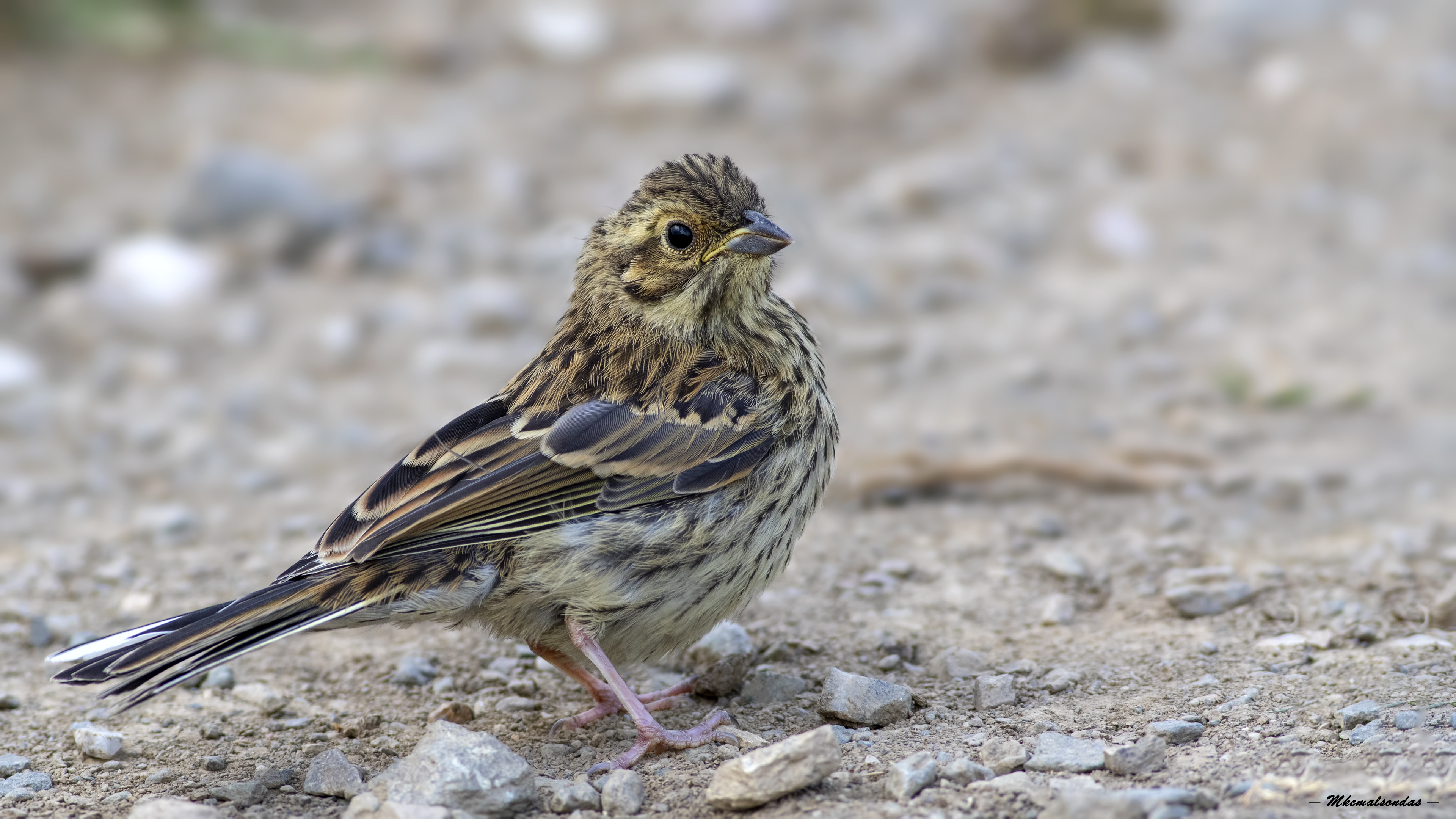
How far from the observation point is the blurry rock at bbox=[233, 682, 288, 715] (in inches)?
174

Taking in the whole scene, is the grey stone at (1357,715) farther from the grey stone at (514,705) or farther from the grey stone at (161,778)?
the grey stone at (161,778)

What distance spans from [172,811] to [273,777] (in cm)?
44

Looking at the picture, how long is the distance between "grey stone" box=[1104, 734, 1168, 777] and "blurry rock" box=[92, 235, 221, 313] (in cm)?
571

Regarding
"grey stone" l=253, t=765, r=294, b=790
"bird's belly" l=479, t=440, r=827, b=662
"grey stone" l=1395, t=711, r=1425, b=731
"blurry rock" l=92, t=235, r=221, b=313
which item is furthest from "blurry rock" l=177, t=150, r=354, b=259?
"grey stone" l=1395, t=711, r=1425, b=731

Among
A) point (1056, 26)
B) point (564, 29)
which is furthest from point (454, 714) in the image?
point (1056, 26)

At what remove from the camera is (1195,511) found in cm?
578

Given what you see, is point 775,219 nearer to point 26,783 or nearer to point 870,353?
point 870,353

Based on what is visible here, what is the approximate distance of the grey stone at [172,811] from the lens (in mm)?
3471

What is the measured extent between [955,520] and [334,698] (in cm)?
247

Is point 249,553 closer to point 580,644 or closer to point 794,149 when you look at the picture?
point 580,644

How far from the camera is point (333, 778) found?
382 centimetres

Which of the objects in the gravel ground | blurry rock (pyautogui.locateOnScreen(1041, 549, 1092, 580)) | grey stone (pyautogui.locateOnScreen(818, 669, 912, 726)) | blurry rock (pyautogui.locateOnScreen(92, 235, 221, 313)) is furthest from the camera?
blurry rock (pyautogui.locateOnScreen(92, 235, 221, 313))

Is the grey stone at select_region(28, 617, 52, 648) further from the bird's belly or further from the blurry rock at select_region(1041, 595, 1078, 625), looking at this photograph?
the blurry rock at select_region(1041, 595, 1078, 625)

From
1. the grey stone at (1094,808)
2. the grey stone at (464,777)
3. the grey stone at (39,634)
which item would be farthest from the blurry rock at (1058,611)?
the grey stone at (39,634)
